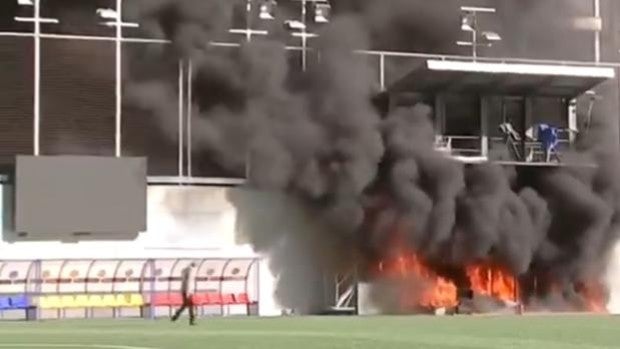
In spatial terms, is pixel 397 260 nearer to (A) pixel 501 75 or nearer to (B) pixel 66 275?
(A) pixel 501 75

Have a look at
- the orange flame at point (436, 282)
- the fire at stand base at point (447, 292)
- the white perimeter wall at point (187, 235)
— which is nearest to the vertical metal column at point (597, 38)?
the fire at stand base at point (447, 292)

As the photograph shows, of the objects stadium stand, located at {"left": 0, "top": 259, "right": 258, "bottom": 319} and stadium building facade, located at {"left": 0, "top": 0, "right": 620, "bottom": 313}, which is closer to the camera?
stadium stand, located at {"left": 0, "top": 259, "right": 258, "bottom": 319}

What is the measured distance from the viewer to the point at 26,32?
41.5 meters

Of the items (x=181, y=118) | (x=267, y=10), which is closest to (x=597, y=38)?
(x=267, y=10)

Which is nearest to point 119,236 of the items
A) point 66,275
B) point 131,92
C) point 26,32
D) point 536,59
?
point 66,275

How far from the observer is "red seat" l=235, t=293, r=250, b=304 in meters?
42.0

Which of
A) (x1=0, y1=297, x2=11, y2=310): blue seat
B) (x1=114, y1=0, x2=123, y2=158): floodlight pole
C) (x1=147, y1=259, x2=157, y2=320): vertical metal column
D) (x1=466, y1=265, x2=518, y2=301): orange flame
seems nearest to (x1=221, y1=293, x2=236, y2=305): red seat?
(x1=147, y1=259, x2=157, y2=320): vertical metal column

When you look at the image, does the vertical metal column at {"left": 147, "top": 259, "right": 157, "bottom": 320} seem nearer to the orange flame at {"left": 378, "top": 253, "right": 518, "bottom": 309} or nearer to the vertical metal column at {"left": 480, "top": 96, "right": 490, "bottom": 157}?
the orange flame at {"left": 378, "top": 253, "right": 518, "bottom": 309}

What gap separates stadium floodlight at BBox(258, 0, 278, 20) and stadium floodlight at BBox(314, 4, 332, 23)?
1.49m

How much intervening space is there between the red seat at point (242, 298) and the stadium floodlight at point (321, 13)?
32.0 ft

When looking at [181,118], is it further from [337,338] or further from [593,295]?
[337,338]

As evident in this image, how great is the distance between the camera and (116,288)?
134 feet

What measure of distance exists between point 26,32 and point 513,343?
24.6 meters

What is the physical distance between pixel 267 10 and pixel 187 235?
8.12 meters
